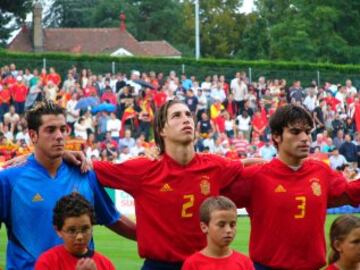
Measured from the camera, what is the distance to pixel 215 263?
8938 millimetres

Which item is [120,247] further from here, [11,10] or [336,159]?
[11,10]

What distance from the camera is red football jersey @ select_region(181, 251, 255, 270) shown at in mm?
8906

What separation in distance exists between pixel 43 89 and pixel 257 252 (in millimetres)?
29198

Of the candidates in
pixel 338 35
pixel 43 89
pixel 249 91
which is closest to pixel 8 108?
pixel 43 89

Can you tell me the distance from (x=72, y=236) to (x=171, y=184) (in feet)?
4.06

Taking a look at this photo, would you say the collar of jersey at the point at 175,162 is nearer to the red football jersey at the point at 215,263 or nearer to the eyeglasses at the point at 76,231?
the red football jersey at the point at 215,263

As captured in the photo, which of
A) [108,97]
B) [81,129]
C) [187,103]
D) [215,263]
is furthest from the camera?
[108,97]

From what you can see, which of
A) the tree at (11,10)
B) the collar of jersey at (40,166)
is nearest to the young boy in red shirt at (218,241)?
the collar of jersey at (40,166)

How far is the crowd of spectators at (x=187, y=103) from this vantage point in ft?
117

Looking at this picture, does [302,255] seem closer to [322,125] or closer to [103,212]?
[103,212]

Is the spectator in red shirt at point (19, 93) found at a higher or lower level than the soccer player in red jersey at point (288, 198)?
lower

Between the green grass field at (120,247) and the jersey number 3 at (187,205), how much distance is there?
8.53 metres

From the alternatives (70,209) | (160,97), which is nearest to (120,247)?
(70,209)

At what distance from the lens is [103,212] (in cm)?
974
